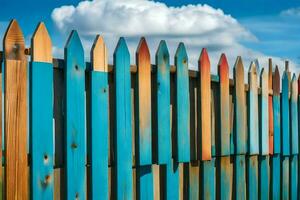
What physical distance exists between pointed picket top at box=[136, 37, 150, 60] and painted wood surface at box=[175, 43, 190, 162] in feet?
1.29

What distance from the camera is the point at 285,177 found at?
656cm

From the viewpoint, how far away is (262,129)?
589 cm

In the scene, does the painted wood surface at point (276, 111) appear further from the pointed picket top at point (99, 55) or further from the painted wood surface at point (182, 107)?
the pointed picket top at point (99, 55)

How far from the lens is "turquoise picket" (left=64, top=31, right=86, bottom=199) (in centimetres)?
372

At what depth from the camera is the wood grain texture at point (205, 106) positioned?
4.91 metres

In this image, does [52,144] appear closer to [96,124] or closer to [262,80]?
[96,124]

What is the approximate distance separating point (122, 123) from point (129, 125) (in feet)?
0.24

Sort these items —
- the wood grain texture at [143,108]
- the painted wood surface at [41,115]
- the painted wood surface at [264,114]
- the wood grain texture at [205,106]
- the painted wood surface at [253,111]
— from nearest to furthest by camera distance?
1. the painted wood surface at [41,115]
2. the wood grain texture at [143,108]
3. the wood grain texture at [205,106]
4. the painted wood surface at [253,111]
5. the painted wood surface at [264,114]

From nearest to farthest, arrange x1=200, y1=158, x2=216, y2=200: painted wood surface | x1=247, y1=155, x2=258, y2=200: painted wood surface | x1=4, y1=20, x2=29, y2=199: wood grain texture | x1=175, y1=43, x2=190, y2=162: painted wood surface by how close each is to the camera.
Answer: x1=4, y1=20, x2=29, y2=199: wood grain texture < x1=175, y1=43, x2=190, y2=162: painted wood surface < x1=200, y1=158, x2=216, y2=200: painted wood surface < x1=247, y1=155, x2=258, y2=200: painted wood surface

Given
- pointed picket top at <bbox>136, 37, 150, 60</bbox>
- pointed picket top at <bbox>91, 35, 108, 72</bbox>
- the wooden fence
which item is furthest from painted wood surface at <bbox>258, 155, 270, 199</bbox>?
pointed picket top at <bbox>91, 35, 108, 72</bbox>

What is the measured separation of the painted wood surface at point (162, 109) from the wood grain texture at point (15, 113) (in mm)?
1239

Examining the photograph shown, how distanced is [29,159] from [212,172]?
2072 mm

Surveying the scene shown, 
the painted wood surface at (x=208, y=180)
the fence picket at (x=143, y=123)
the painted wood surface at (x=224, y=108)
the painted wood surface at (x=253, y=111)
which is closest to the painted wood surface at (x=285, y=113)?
the painted wood surface at (x=253, y=111)

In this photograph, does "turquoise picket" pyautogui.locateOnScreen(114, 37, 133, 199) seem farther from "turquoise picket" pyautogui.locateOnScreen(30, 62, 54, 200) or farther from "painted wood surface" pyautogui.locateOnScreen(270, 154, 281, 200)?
"painted wood surface" pyautogui.locateOnScreen(270, 154, 281, 200)
